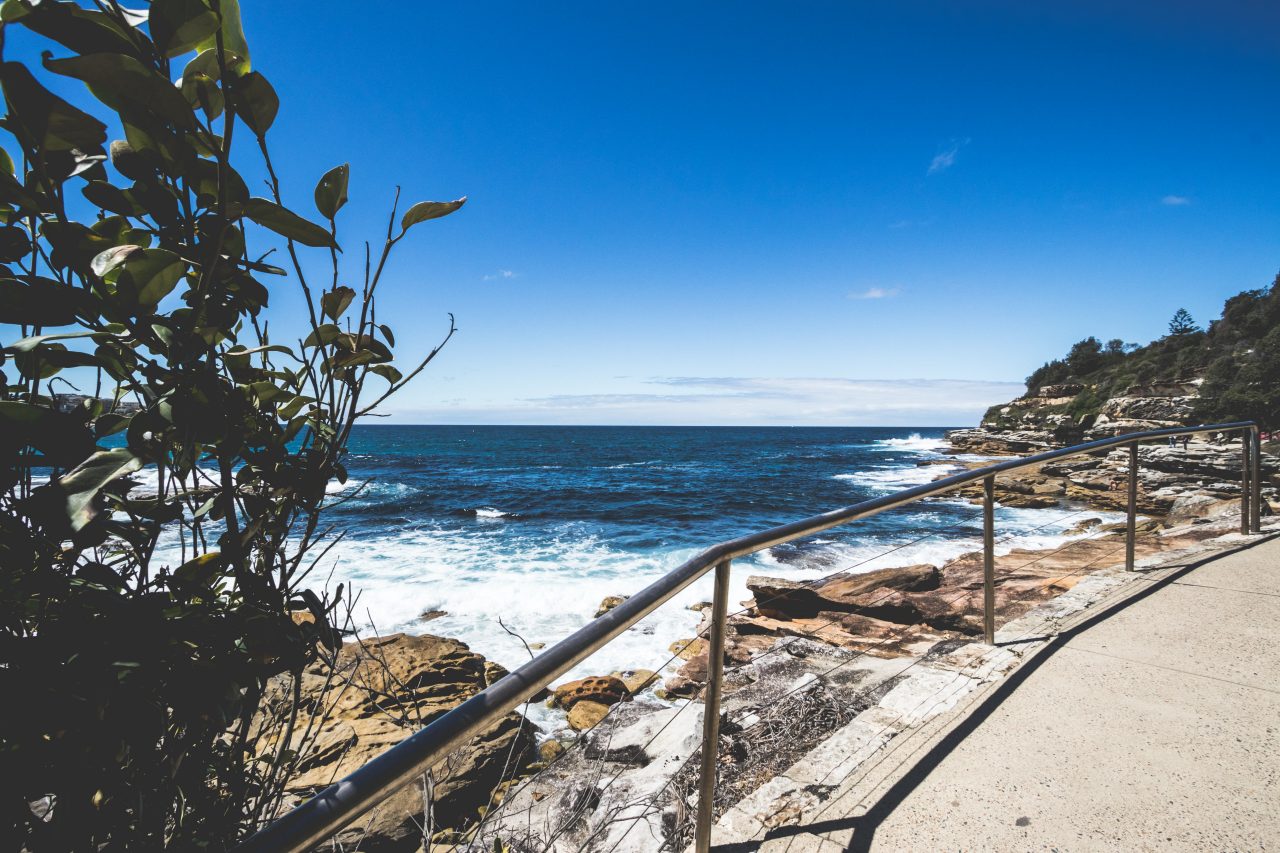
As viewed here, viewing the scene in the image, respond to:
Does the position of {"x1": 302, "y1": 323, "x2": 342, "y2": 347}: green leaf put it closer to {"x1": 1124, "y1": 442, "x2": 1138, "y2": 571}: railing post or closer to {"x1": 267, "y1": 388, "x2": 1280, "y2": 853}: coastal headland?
{"x1": 267, "y1": 388, "x2": 1280, "y2": 853}: coastal headland

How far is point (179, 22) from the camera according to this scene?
714mm

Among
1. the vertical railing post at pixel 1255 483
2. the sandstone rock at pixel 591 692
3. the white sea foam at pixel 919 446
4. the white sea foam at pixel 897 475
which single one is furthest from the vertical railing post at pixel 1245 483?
the white sea foam at pixel 919 446

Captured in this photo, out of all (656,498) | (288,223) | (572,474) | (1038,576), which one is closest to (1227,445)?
(1038,576)

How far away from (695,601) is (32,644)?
421 inches

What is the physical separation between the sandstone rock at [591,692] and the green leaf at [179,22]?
6.75m

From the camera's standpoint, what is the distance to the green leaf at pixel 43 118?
Answer: 0.66 m

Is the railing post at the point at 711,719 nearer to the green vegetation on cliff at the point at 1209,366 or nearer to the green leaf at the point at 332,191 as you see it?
the green leaf at the point at 332,191

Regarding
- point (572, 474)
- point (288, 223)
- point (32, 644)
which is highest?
point (288, 223)

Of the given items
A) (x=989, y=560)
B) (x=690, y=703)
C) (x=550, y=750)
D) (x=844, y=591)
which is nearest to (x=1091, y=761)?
(x=989, y=560)

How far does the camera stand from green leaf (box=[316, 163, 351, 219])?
956 millimetres

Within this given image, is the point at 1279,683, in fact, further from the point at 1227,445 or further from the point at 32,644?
the point at 1227,445

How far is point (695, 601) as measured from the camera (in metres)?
10.8

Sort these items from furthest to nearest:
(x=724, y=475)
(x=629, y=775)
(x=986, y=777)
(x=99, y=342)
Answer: (x=724, y=475) < (x=629, y=775) < (x=986, y=777) < (x=99, y=342)

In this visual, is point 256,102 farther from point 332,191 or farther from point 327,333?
point 327,333
